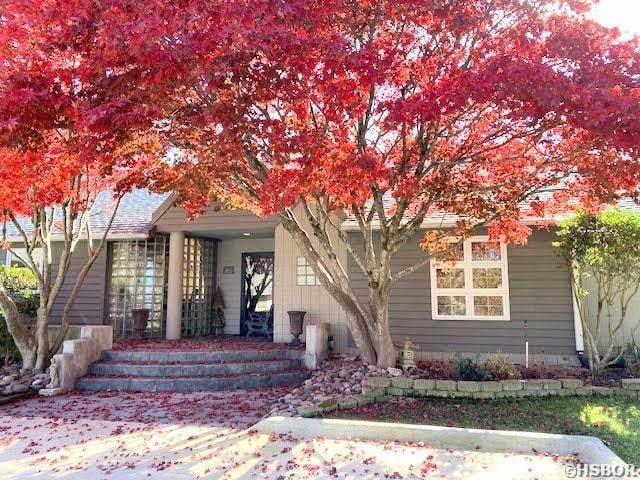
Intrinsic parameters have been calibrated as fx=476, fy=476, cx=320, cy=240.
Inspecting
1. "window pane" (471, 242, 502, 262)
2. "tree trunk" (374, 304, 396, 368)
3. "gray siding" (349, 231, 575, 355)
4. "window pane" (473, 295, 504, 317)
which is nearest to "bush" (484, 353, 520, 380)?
"tree trunk" (374, 304, 396, 368)

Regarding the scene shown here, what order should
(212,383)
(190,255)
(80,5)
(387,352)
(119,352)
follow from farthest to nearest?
(190,255), (119,352), (212,383), (387,352), (80,5)

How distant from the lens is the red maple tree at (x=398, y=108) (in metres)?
4.81

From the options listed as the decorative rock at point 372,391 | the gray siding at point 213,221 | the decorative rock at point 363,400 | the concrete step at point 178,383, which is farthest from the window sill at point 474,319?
the gray siding at point 213,221

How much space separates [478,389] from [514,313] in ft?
10.5

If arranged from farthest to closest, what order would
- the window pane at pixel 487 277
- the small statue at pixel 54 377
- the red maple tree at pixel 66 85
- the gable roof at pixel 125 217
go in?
the gable roof at pixel 125 217, the window pane at pixel 487 277, the small statue at pixel 54 377, the red maple tree at pixel 66 85

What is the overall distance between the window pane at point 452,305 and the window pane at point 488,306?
0.75ft

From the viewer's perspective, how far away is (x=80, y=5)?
193 inches

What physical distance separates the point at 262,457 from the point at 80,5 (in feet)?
16.0

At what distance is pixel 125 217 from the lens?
12328mm

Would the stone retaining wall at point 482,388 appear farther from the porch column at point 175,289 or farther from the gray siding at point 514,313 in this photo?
the porch column at point 175,289

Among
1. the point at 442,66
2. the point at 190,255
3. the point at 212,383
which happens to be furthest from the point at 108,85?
the point at 190,255

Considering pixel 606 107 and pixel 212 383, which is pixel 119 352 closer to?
pixel 212 383

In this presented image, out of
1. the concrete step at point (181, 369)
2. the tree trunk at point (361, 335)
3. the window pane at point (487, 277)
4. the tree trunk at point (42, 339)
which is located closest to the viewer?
the tree trunk at point (361, 335)

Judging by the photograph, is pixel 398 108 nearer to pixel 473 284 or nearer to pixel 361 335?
pixel 361 335
